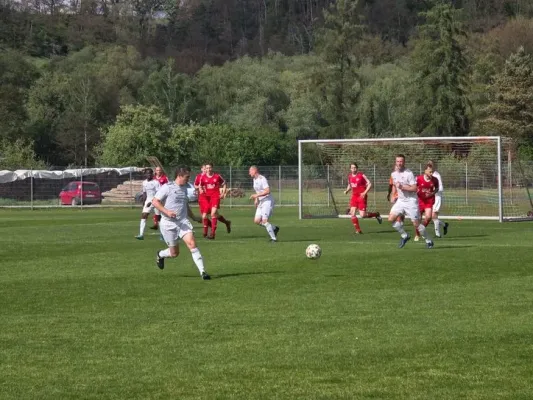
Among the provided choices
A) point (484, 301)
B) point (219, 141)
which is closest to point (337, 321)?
point (484, 301)

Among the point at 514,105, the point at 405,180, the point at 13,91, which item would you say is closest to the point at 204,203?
the point at 405,180

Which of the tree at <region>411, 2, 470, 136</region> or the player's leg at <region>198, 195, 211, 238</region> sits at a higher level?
the tree at <region>411, 2, 470, 136</region>

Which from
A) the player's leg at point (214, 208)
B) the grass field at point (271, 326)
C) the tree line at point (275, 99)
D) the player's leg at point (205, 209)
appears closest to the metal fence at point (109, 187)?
the tree line at point (275, 99)

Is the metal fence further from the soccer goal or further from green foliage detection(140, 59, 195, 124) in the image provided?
green foliage detection(140, 59, 195, 124)

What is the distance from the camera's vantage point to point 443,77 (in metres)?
90.1

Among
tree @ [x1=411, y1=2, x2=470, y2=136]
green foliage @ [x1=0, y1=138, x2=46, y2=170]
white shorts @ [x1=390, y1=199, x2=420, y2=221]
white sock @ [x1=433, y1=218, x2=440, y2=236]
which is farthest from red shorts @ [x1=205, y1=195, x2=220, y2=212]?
tree @ [x1=411, y1=2, x2=470, y2=136]

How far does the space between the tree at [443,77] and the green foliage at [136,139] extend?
21.7 m

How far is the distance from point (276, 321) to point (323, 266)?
287 inches

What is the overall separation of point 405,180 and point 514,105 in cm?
6299

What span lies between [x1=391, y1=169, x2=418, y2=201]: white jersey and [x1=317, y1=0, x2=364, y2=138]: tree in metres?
73.0

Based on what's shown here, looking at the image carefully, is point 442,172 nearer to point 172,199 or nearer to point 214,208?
point 214,208

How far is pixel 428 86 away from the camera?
90812mm

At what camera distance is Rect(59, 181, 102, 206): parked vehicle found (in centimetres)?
6038

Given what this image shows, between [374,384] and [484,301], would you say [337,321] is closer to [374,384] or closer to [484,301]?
[484,301]
